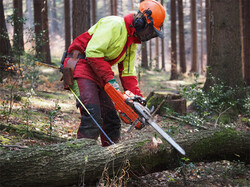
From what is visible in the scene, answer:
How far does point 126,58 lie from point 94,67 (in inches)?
27.7

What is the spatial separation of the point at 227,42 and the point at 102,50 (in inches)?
197

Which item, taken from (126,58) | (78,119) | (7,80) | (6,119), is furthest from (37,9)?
(126,58)

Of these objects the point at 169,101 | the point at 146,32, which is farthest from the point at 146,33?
the point at 169,101

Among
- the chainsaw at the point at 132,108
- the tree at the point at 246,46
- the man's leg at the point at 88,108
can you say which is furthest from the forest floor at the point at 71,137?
the tree at the point at 246,46

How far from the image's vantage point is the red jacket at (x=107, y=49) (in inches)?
138

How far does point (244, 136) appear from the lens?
3857mm

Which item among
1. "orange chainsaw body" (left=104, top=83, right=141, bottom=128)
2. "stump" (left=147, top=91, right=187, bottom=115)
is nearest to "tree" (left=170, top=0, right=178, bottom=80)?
"stump" (left=147, top=91, right=187, bottom=115)

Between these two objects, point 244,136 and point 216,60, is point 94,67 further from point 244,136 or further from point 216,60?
point 216,60

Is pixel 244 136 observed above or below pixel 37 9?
below

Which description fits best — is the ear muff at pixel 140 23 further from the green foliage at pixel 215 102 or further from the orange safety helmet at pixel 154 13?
the green foliage at pixel 215 102

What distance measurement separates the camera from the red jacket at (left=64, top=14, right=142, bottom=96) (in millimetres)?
3514

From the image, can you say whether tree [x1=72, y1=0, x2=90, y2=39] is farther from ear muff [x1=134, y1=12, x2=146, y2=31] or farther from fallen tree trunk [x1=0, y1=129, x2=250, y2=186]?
fallen tree trunk [x1=0, y1=129, x2=250, y2=186]

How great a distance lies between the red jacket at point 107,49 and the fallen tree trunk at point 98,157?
94cm

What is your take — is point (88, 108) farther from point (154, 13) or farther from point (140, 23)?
point (154, 13)
